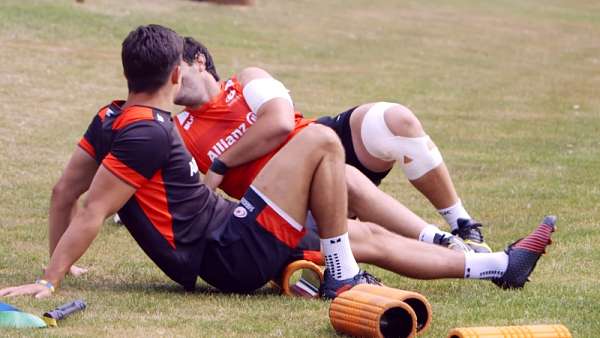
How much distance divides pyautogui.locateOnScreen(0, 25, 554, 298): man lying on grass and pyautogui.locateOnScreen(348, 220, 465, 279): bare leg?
0.27 metres

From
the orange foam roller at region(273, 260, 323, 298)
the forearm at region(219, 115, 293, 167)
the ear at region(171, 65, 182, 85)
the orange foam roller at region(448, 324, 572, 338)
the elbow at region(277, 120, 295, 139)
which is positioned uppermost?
the ear at region(171, 65, 182, 85)

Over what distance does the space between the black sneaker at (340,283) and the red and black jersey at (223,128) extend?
1.22 metres

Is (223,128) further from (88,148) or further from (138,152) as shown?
(138,152)

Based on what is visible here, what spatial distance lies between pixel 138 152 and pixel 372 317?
138 cm

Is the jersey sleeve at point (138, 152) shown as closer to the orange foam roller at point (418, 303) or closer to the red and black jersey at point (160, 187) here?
the red and black jersey at point (160, 187)

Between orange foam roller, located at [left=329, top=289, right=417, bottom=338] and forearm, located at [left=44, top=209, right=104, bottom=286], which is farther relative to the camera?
forearm, located at [left=44, top=209, right=104, bottom=286]

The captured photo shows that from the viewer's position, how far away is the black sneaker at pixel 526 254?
584 cm

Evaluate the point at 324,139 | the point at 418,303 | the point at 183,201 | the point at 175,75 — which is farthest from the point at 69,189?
the point at 418,303

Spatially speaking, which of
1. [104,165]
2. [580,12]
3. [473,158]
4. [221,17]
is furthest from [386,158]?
[580,12]

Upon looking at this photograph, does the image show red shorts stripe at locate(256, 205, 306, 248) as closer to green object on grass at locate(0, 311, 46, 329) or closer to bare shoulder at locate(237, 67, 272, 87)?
green object on grass at locate(0, 311, 46, 329)

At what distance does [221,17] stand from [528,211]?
13805 mm

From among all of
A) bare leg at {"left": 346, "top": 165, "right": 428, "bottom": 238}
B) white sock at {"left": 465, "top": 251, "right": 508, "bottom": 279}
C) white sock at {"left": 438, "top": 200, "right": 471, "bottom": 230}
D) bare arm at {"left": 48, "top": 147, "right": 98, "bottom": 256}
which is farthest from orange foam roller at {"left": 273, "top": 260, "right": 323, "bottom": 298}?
white sock at {"left": 438, "top": 200, "right": 471, "bottom": 230}

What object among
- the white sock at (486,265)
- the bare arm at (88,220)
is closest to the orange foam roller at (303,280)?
the white sock at (486,265)

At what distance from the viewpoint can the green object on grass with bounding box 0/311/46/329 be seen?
4.73 metres
